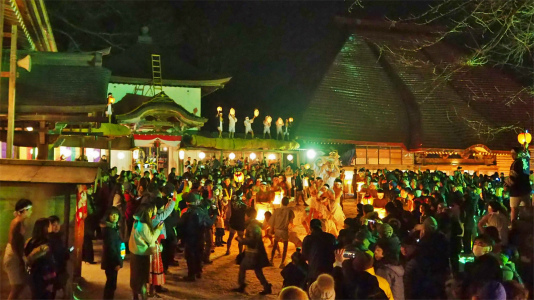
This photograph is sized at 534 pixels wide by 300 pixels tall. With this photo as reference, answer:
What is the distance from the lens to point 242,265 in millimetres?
7824

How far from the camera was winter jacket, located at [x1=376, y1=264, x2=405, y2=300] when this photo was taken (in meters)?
5.40

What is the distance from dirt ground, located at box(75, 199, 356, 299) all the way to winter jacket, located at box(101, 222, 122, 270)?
104cm

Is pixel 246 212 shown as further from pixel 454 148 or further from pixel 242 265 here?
pixel 454 148

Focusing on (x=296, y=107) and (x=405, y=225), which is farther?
(x=296, y=107)

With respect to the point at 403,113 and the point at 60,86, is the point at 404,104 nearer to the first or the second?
the point at 403,113

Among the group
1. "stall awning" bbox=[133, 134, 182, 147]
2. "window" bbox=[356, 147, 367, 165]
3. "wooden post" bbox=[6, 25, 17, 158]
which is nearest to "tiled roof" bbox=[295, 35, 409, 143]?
"window" bbox=[356, 147, 367, 165]

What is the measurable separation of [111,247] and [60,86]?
538 centimetres

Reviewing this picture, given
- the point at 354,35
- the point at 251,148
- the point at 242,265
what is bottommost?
the point at 242,265

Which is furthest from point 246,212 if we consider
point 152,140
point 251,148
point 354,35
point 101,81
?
point 354,35

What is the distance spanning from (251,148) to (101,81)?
14.3 metres

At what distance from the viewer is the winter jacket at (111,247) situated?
6.61 meters

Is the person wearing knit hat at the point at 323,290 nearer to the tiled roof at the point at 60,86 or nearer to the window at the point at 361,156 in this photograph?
the tiled roof at the point at 60,86

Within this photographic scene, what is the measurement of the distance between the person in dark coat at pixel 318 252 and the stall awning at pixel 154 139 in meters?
15.2

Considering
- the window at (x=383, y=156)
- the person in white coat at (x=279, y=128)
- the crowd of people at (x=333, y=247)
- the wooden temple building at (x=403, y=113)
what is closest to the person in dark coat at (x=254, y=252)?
the crowd of people at (x=333, y=247)
